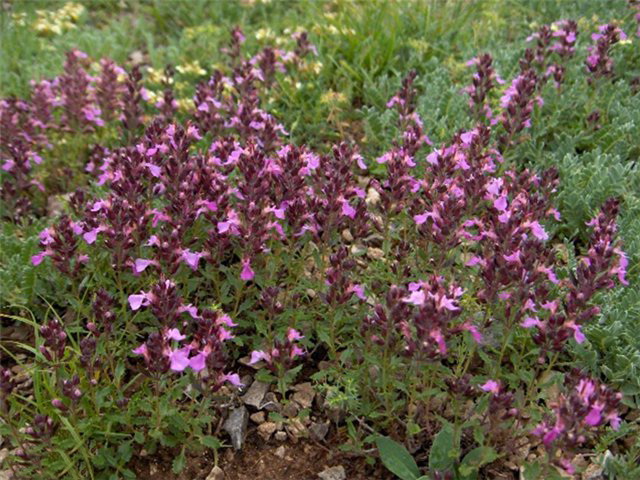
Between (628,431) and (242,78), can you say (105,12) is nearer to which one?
(242,78)

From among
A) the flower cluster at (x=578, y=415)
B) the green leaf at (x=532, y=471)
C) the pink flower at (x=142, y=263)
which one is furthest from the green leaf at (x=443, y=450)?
the pink flower at (x=142, y=263)

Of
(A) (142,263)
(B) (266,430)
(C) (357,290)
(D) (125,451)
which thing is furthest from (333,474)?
(A) (142,263)

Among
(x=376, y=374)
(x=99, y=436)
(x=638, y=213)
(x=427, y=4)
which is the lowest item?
(x=99, y=436)

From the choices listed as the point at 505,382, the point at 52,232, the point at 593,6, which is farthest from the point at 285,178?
the point at 593,6

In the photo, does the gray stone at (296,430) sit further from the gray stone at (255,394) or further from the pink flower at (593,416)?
the pink flower at (593,416)

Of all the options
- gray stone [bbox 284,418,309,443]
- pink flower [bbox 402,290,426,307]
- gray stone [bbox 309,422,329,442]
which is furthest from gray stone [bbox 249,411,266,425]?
pink flower [bbox 402,290,426,307]

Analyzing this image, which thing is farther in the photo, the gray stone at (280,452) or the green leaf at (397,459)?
the gray stone at (280,452)

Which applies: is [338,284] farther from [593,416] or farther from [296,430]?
[593,416]
